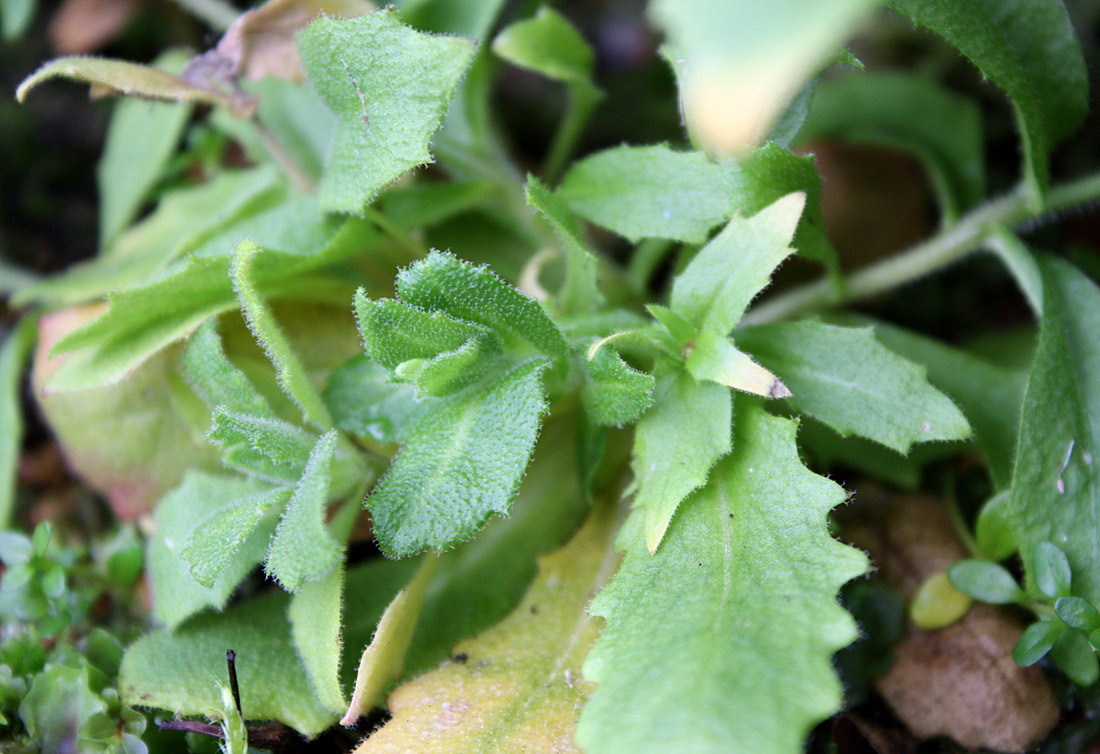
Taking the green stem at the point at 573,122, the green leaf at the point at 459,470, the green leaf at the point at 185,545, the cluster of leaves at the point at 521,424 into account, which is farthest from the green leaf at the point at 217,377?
the green stem at the point at 573,122

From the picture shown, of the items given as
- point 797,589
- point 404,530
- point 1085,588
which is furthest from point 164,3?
point 1085,588

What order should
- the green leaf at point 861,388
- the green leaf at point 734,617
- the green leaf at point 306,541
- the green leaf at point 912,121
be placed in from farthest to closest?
the green leaf at point 912,121 < the green leaf at point 861,388 < the green leaf at point 306,541 < the green leaf at point 734,617

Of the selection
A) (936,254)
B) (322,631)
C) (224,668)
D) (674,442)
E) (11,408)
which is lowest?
(11,408)

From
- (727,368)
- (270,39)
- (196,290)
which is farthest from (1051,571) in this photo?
(270,39)

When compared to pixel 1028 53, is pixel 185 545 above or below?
below

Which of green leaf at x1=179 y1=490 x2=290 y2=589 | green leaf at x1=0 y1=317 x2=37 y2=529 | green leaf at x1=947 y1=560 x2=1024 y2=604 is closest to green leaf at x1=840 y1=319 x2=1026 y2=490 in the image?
green leaf at x1=947 y1=560 x2=1024 y2=604

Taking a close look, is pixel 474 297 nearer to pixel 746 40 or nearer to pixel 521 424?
pixel 521 424

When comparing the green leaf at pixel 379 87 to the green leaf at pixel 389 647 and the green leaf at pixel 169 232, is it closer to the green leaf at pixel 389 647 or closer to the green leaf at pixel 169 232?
the green leaf at pixel 169 232
